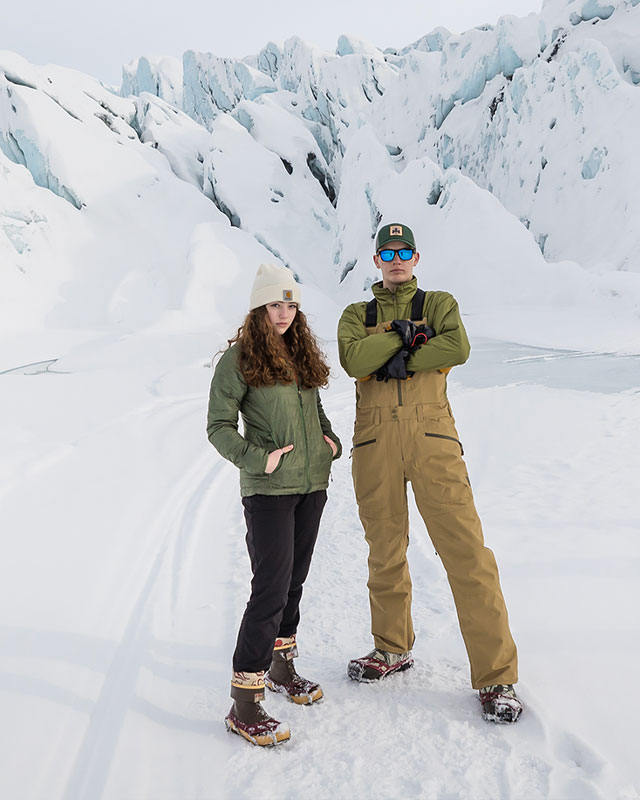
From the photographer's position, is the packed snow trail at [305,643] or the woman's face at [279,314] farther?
the woman's face at [279,314]

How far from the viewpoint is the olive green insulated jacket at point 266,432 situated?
2.25 meters

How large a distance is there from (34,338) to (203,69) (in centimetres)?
3642

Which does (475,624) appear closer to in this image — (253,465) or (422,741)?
(422,741)

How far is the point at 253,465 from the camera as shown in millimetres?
2211

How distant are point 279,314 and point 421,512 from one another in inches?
39.4

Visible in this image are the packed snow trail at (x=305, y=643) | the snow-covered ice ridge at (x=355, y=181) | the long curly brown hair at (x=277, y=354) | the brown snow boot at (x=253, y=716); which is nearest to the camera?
the packed snow trail at (x=305, y=643)

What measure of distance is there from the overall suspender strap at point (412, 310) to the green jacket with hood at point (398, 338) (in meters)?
0.02

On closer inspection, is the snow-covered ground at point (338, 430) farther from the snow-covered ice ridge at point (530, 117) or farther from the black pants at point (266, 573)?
the black pants at point (266, 573)

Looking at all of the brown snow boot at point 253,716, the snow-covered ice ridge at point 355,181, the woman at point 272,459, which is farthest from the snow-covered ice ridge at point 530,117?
the brown snow boot at point 253,716

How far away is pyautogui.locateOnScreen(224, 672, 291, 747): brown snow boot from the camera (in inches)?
86.0

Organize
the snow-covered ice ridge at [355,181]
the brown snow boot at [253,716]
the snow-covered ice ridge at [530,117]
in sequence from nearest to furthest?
the brown snow boot at [253,716] → the snow-covered ice ridge at [355,181] → the snow-covered ice ridge at [530,117]

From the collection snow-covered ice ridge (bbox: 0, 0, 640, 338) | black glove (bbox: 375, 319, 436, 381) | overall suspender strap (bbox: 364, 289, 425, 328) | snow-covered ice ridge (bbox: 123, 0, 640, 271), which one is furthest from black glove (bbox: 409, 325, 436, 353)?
snow-covered ice ridge (bbox: 123, 0, 640, 271)

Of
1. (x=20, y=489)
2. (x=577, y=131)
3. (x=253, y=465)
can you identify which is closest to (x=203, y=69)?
(x=577, y=131)

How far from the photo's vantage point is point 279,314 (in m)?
2.40
